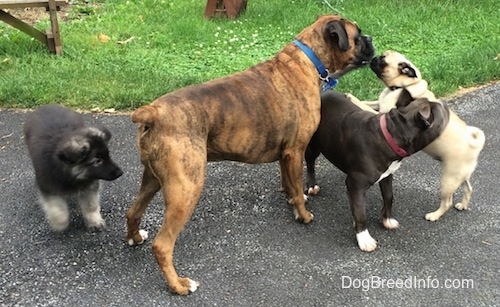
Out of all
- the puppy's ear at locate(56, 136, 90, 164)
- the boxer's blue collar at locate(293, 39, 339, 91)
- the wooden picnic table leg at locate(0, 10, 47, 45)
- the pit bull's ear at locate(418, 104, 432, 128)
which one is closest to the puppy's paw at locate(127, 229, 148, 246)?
the puppy's ear at locate(56, 136, 90, 164)

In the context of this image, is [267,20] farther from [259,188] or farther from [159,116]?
[159,116]

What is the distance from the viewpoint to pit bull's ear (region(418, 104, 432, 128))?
4.01m

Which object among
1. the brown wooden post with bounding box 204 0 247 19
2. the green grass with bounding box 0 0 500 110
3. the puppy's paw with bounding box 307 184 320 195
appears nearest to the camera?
the puppy's paw with bounding box 307 184 320 195

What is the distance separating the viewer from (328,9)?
31.8ft

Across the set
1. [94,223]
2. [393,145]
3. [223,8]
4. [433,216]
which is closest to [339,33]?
[393,145]

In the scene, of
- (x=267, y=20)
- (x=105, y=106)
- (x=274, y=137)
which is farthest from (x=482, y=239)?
(x=267, y=20)

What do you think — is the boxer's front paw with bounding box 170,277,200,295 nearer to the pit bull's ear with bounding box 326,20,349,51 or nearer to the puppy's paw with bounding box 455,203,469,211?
the pit bull's ear with bounding box 326,20,349,51

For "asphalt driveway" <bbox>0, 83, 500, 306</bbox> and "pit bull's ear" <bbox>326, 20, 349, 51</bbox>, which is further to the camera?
"pit bull's ear" <bbox>326, 20, 349, 51</bbox>

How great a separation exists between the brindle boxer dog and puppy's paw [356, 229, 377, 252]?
19.5 inches

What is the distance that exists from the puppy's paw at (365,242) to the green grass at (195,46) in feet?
8.83

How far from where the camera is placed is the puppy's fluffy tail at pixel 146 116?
355 cm

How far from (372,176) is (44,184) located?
7.98 feet

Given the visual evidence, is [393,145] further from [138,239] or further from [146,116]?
[138,239]

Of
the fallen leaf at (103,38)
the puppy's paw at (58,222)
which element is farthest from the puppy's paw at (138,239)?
the fallen leaf at (103,38)
